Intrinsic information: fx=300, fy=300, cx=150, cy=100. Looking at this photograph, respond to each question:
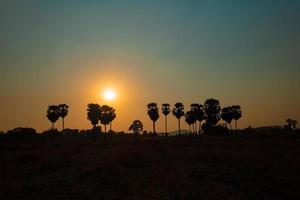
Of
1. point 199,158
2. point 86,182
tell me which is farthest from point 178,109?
point 86,182

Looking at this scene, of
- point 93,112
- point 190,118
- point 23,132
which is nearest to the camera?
point 23,132

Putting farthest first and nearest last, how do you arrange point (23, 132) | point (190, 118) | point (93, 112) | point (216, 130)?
1. point (190, 118)
2. point (93, 112)
3. point (23, 132)
4. point (216, 130)

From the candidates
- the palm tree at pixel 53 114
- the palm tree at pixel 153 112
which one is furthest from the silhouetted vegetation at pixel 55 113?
the palm tree at pixel 153 112

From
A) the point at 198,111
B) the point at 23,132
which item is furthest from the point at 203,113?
the point at 23,132

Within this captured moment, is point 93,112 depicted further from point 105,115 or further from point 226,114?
point 226,114

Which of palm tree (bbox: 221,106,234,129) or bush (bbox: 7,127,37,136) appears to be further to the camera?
palm tree (bbox: 221,106,234,129)

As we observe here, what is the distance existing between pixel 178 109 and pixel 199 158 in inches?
3346

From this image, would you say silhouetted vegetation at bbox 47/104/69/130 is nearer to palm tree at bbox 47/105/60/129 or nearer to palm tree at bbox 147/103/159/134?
palm tree at bbox 47/105/60/129

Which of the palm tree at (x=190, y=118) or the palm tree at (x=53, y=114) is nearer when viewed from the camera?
the palm tree at (x=53, y=114)

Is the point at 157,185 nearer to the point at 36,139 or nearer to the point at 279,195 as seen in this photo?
the point at 279,195

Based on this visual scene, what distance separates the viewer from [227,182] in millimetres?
13625

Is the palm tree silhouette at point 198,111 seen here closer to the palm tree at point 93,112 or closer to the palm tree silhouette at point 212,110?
the palm tree silhouette at point 212,110

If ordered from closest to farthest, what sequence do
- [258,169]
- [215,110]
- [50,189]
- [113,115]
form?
[50,189]
[258,169]
[215,110]
[113,115]

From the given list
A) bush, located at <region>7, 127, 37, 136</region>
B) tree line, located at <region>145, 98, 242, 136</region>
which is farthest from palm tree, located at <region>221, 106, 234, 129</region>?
bush, located at <region>7, 127, 37, 136</region>
